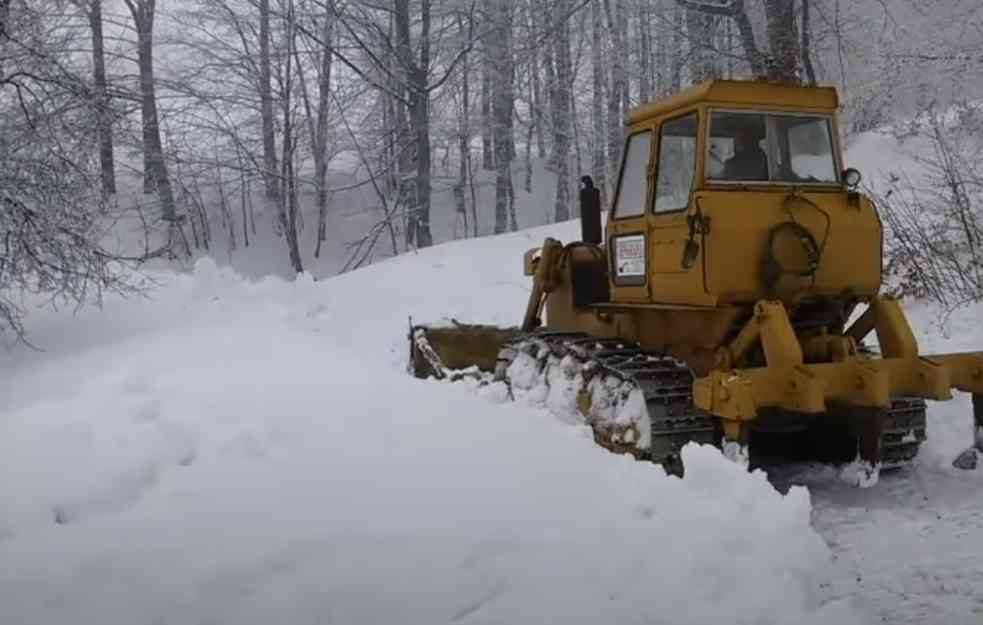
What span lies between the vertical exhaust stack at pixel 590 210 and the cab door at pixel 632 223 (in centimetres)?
57

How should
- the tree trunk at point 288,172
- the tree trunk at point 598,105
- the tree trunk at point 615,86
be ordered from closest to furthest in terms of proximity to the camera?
the tree trunk at point 288,172 < the tree trunk at point 615,86 < the tree trunk at point 598,105

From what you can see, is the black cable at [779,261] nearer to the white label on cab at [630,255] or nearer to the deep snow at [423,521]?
the white label on cab at [630,255]

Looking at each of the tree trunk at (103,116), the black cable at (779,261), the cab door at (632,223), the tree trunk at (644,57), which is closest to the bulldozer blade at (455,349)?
the cab door at (632,223)

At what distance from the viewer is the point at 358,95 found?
25109 mm

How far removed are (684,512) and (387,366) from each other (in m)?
6.26

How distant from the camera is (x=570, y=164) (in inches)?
1264

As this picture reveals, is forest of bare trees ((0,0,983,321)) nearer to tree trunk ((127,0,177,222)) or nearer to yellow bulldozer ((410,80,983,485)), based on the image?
tree trunk ((127,0,177,222))

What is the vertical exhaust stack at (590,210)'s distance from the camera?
746cm

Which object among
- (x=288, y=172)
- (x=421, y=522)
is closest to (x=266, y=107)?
(x=288, y=172)

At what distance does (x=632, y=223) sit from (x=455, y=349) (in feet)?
11.2

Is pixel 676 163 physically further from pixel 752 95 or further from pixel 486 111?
pixel 486 111

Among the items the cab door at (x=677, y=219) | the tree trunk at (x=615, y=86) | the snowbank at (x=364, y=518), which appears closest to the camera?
the snowbank at (x=364, y=518)

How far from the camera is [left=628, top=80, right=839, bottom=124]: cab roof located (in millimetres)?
5902

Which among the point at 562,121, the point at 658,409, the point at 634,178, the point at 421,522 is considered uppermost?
the point at 562,121
